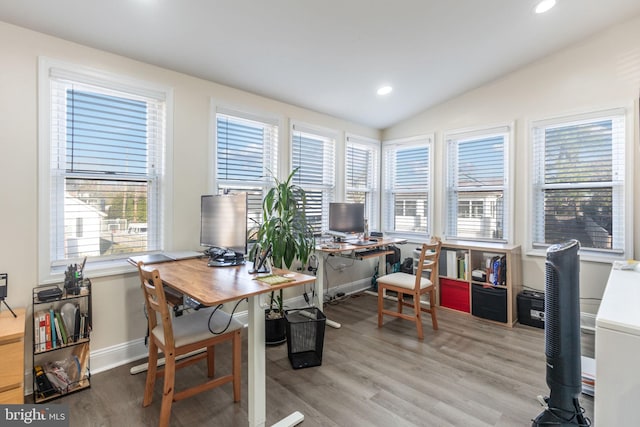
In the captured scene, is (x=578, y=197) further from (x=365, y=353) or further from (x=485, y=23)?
(x=365, y=353)

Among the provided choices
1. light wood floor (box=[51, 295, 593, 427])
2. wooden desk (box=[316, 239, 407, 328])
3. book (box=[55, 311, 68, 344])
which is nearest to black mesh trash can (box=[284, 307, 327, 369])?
light wood floor (box=[51, 295, 593, 427])

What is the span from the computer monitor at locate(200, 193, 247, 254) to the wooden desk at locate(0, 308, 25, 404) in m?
1.21

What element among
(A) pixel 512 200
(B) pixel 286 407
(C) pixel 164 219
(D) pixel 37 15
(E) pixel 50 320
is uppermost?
(D) pixel 37 15

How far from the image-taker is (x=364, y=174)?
486 centimetres

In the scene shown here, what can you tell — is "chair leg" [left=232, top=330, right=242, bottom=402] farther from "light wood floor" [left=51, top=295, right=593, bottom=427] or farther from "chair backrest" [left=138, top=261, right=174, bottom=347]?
"chair backrest" [left=138, top=261, right=174, bottom=347]

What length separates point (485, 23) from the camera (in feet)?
8.84

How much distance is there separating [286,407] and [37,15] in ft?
9.73

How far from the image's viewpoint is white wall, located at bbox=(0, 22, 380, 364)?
207cm

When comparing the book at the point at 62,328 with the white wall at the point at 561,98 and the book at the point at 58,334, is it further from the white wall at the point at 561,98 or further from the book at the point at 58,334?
the white wall at the point at 561,98

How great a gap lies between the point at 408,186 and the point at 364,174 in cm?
69

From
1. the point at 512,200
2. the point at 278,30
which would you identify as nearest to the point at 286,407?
the point at 278,30

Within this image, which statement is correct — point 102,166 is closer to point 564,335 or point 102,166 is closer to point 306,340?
point 306,340

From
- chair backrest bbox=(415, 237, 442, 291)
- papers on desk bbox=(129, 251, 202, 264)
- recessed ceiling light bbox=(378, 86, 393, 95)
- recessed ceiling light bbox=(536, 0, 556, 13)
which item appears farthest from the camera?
recessed ceiling light bbox=(378, 86, 393, 95)

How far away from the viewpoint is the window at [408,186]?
452cm
